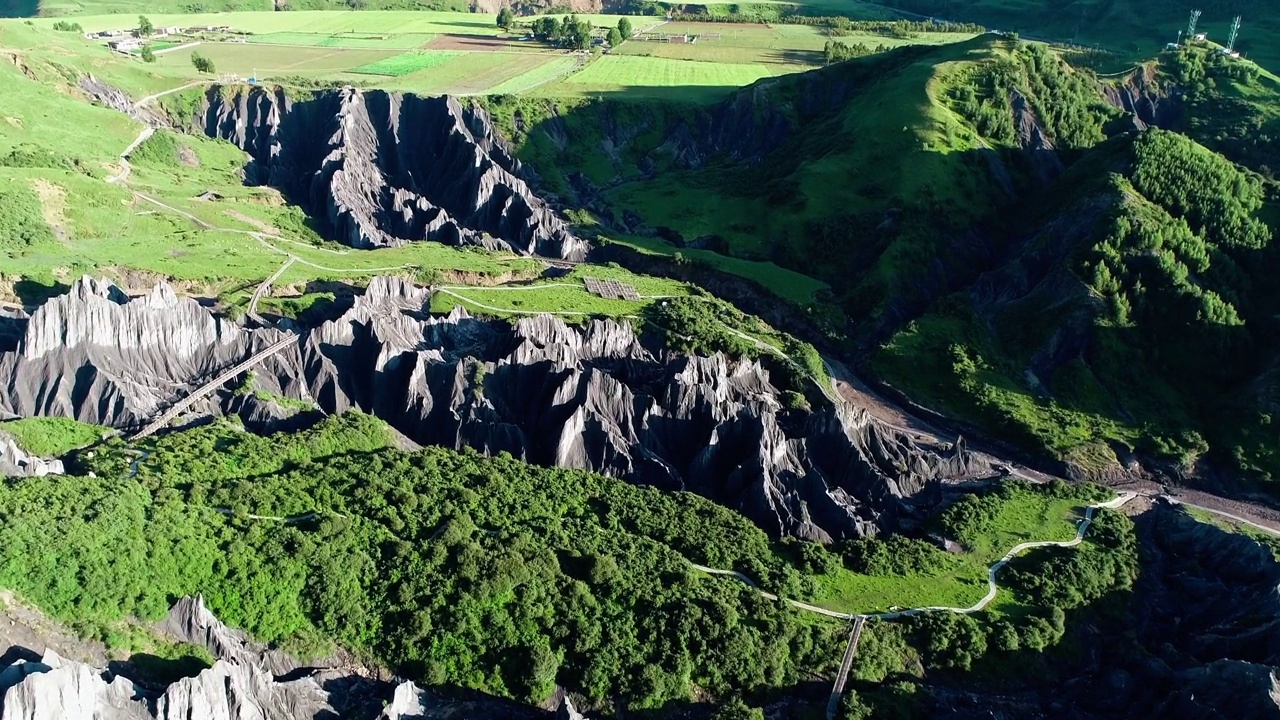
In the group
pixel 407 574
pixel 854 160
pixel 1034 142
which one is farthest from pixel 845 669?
pixel 1034 142

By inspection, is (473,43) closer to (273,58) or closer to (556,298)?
(273,58)

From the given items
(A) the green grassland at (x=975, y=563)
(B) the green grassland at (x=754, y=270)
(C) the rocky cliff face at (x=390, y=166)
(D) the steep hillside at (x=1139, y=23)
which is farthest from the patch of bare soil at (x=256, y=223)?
(D) the steep hillside at (x=1139, y=23)

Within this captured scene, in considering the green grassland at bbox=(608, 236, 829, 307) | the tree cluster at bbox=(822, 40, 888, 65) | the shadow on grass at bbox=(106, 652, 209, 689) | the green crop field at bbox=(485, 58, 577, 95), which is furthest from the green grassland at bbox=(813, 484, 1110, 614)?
the tree cluster at bbox=(822, 40, 888, 65)

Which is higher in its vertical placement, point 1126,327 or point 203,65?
point 203,65

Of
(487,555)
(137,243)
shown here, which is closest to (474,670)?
(487,555)

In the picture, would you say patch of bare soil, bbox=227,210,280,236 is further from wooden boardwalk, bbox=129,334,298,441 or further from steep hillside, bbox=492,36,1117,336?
steep hillside, bbox=492,36,1117,336

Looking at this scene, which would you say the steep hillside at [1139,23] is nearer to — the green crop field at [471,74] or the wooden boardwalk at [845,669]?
the green crop field at [471,74]
